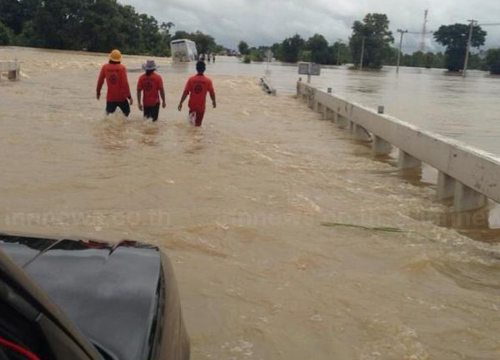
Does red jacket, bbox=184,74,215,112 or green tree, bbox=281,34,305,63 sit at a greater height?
green tree, bbox=281,34,305,63

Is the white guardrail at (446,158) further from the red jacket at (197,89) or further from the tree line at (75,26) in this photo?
the tree line at (75,26)

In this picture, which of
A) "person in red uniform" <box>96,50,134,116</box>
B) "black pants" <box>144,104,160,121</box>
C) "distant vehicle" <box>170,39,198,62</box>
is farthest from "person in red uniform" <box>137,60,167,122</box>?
"distant vehicle" <box>170,39,198,62</box>

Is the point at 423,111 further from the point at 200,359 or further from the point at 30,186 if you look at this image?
the point at 200,359

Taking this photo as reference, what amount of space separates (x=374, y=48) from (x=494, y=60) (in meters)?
22.6

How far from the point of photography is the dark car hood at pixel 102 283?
1733mm

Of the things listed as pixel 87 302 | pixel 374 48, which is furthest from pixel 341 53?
pixel 87 302

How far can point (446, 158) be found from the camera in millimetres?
7020

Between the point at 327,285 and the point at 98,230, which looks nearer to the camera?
the point at 327,285

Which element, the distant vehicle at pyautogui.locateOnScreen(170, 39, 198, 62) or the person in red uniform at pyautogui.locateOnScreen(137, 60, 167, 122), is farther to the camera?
the distant vehicle at pyautogui.locateOnScreen(170, 39, 198, 62)

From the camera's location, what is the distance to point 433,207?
677cm

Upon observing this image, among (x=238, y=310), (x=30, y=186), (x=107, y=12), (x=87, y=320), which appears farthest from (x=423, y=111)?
(x=107, y=12)

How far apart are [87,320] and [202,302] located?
2196mm

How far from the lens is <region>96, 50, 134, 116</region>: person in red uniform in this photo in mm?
11547

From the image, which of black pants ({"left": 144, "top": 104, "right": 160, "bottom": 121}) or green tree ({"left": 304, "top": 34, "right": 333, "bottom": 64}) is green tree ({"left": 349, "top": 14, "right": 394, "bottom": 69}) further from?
black pants ({"left": 144, "top": 104, "right": 160, "bottom": 121})
